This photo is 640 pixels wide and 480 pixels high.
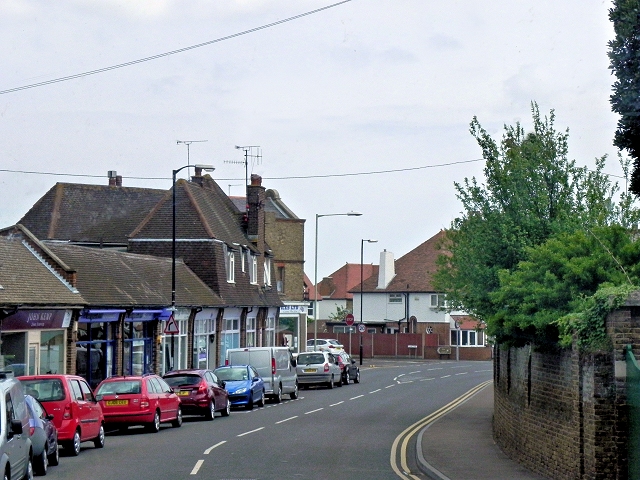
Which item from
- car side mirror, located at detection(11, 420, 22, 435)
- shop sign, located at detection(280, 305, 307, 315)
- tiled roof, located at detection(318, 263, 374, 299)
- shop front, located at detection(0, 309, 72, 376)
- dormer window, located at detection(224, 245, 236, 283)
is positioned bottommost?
car side mirror, located at detection(11, 420, 22, 435)

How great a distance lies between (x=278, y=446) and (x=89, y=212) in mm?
35508

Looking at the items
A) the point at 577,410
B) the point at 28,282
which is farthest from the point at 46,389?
the point at 28,282

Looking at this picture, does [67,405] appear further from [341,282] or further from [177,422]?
[341,282]

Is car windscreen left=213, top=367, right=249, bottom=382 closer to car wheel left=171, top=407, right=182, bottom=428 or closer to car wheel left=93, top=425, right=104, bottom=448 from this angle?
car wheel left=171, top=407, right=182, bottom=428

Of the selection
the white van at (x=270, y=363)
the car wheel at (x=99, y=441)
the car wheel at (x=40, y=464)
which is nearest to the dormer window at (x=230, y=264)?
the white van at (x=270, y=363)

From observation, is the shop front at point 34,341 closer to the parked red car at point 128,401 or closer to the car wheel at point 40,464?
the parked red car at point 128,401

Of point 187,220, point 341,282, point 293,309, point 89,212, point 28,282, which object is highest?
point 89,212

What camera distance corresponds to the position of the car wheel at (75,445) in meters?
20.5

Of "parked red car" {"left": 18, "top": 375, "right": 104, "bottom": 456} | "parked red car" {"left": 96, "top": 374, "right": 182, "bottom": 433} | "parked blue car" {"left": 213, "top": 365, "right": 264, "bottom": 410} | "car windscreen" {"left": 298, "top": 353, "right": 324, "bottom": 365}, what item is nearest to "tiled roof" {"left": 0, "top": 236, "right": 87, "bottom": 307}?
"parked red car" {"left": 96, "top": 374, "right": 182, "bottom": 433}

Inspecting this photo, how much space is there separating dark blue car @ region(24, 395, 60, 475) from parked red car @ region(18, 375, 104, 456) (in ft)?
4.79

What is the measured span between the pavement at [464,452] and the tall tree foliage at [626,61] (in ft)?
20.0

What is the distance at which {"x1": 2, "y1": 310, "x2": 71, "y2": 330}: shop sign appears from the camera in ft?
96.9

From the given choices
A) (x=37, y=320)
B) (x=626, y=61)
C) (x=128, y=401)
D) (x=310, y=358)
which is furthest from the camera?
(x=310, y=358)

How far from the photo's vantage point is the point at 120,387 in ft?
83.6
